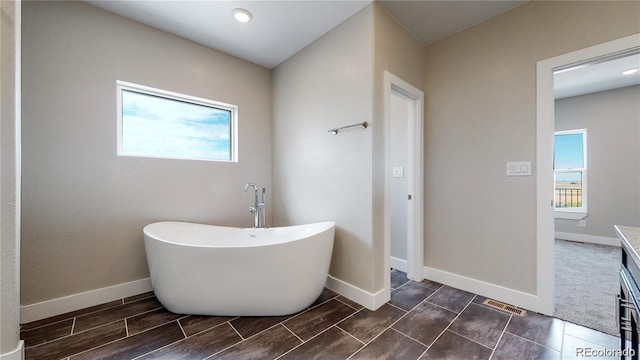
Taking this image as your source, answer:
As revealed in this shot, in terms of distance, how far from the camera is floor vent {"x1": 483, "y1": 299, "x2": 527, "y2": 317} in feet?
6.22

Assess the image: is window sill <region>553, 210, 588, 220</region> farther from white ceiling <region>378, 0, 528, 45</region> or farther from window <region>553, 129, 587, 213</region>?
white ceiling <region>378, 0, 528, 45</region>

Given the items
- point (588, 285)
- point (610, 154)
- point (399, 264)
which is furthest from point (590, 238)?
point (399, 264)

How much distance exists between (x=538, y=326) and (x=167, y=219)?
320 centimetres

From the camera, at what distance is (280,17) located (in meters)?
2.17

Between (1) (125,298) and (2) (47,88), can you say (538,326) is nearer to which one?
(1) (125,298)

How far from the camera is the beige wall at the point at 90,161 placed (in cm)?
183

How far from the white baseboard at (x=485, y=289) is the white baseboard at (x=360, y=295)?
0.73 metres

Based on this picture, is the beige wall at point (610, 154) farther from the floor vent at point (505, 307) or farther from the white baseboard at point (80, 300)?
the white baseboard at point (80, 300)

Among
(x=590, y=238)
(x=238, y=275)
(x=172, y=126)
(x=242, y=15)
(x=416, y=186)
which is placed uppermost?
(x=242, y=15)

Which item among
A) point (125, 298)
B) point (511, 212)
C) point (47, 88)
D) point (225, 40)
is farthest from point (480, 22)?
point (125, 298)

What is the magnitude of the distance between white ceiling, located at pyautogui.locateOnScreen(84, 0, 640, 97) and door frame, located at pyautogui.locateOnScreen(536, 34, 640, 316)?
2.22 ft

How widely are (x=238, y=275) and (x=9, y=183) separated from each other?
127 cm

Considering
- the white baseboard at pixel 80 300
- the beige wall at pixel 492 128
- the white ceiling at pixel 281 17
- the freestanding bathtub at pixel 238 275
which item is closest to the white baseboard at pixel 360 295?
the freestanding bathtub at pixel 238 275

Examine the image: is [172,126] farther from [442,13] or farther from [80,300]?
[442,13]
